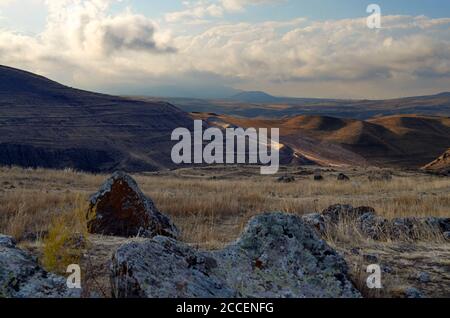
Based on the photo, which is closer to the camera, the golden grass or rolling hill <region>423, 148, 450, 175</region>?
the golden grass

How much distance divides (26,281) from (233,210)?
31.4 feet

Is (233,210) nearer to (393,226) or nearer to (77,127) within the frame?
(393,226)

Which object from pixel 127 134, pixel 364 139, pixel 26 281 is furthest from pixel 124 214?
pixel 364 139

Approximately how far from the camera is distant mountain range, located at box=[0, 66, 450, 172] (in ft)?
153

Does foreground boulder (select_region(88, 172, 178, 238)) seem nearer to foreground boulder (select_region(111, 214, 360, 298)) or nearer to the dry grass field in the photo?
the dry grass field

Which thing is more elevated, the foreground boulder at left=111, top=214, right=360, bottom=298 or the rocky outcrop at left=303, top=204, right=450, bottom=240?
the foreground boulder at left=111, top=214, right=360, bottom=298

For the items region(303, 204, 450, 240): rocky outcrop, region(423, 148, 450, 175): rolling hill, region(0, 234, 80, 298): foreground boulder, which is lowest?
region(423, 148, 450, 175): rolling hill

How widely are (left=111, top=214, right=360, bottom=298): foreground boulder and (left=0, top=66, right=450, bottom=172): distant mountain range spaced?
4141 centimetres

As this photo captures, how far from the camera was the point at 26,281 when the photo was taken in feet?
11.5

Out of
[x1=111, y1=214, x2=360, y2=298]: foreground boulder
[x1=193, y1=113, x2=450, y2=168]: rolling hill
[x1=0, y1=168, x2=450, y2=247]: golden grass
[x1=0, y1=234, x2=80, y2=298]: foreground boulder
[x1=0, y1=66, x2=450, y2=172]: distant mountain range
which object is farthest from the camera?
[x1=193, y1=113, x2=450, y2=168]: rolling hill

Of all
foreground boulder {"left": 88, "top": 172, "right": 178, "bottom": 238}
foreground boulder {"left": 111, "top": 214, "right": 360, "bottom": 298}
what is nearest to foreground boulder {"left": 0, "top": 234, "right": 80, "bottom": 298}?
foreground boulder {"left": 111, "top": 214, "right": 360, "bottom": 298}
